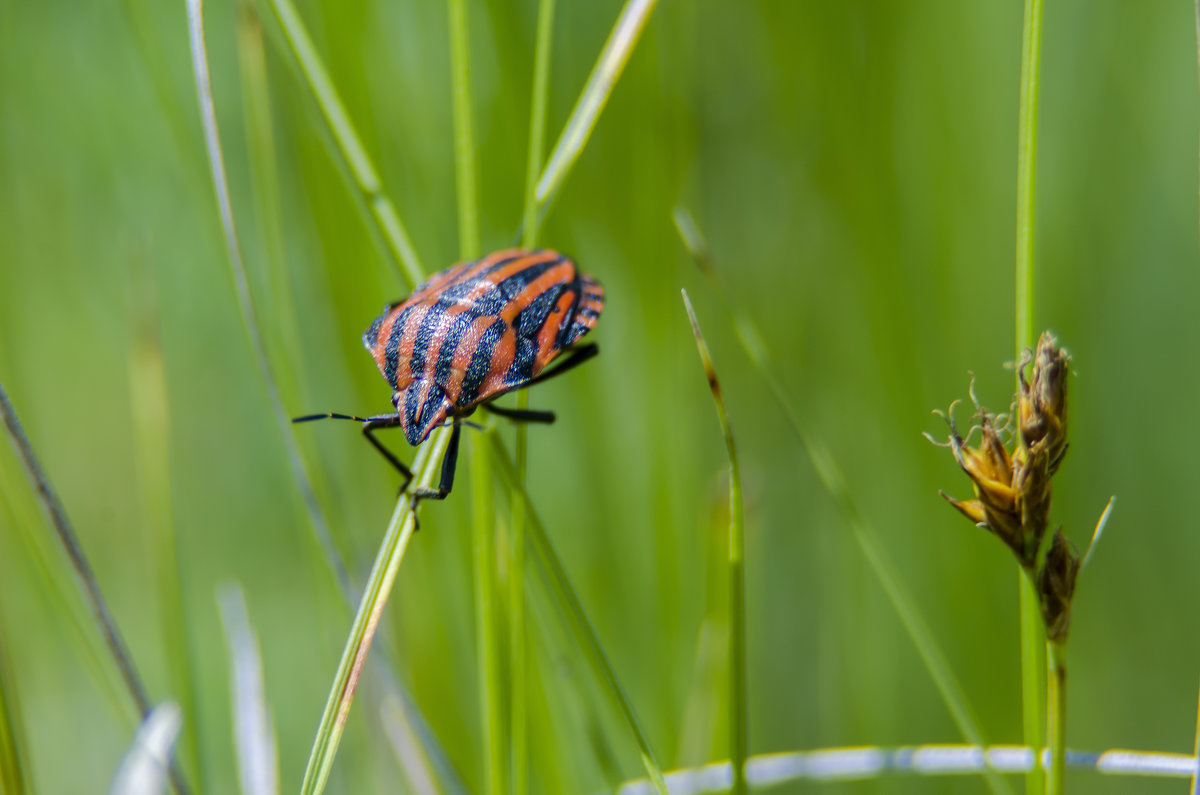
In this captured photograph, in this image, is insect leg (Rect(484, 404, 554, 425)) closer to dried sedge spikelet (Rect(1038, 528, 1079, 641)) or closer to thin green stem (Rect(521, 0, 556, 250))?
thin green stem (Rect(521, 0, 556, 250))

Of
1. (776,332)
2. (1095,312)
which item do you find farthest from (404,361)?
(1095,312)

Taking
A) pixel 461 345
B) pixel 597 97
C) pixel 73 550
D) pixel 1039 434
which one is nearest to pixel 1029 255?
pixel 1039 434

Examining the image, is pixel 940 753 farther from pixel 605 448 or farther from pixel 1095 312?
pixel 1095 312

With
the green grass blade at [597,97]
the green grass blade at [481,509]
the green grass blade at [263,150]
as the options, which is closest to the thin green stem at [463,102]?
the green grass blade at [481,509]

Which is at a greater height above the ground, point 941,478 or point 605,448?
point 605,448

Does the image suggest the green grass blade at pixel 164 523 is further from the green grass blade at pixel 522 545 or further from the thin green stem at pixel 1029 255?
the thin green stem at pixel 1029 255
